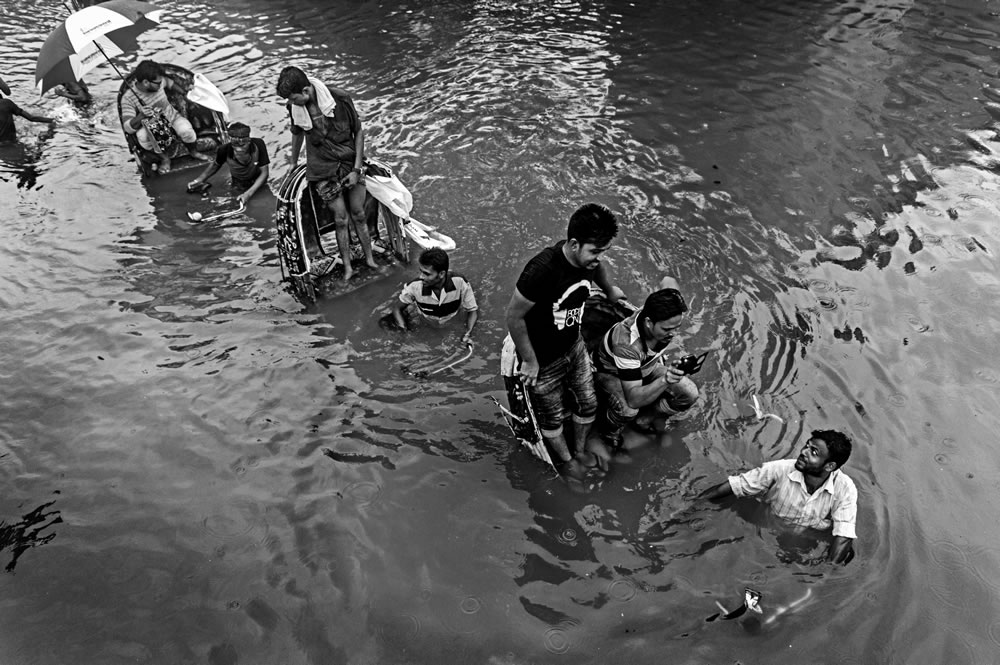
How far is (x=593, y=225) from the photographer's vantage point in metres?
3.80

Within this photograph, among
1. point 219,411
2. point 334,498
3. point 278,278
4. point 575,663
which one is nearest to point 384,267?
point 278,278

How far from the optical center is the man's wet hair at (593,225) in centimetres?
379

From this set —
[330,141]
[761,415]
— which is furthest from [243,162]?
[761,415]

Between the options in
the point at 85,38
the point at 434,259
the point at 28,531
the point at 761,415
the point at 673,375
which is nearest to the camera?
the point at 673,375

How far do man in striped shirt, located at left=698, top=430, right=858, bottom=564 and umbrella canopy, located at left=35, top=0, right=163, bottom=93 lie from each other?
9783 millimetres

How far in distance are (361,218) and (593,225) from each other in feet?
13.8

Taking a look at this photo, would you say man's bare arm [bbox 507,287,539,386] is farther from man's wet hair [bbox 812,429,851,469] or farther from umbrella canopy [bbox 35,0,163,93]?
umbrella canopy [bbox 35,0,163,93]

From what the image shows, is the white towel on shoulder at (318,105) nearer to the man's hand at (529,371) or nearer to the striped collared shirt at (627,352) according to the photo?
the man's hand at (529,371)

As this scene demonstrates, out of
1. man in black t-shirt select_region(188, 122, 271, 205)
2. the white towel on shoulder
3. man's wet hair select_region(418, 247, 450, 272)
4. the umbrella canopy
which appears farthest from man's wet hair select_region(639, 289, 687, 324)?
the umbrella canopy

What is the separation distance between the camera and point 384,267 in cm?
774

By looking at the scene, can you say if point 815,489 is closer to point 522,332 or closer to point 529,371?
point 529,371

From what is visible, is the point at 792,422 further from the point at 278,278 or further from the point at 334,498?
the point at 278,278

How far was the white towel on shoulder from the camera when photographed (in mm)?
6363

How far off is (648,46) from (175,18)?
11.1 metres
